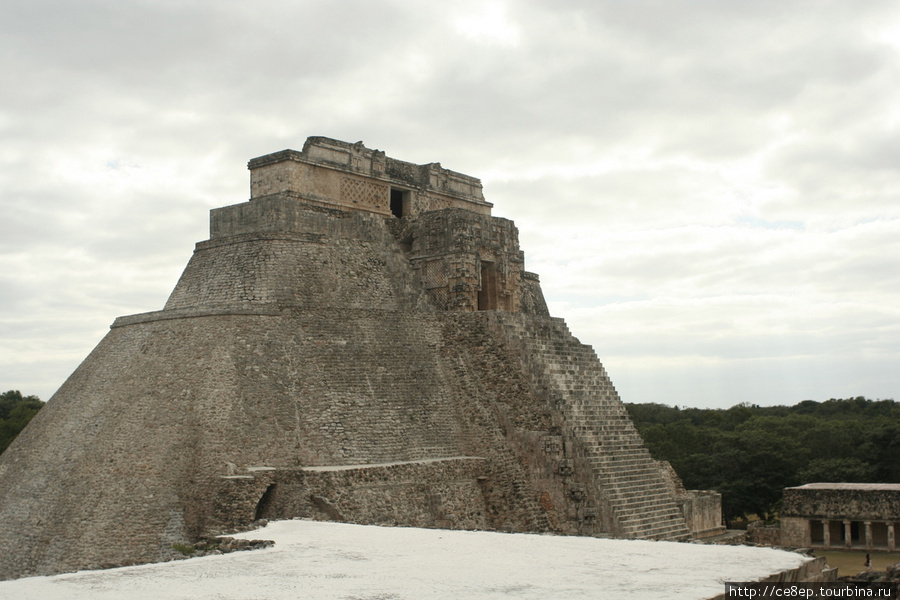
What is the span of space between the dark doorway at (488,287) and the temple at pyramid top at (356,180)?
2596 millimetres

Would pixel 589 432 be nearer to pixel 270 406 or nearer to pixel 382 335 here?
pixel 382 335

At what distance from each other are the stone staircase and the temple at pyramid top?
4678 millimetres

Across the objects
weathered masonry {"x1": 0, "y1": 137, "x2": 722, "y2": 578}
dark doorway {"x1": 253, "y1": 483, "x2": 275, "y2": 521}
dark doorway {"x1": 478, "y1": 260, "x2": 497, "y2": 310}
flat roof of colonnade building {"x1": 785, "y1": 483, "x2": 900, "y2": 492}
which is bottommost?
flat roof of colonnade building {"x1": 785, "y1": 483, "x2": 900, "y2": 492}

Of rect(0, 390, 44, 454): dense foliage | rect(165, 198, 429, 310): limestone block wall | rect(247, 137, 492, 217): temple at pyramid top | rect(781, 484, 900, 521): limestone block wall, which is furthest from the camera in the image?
rect(0, 390, 44, 454): dense foliage

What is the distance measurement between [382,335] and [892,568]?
9.63 m

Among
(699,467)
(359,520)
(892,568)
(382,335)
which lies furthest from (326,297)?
(699,467)

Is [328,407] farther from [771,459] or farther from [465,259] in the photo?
[771,459]

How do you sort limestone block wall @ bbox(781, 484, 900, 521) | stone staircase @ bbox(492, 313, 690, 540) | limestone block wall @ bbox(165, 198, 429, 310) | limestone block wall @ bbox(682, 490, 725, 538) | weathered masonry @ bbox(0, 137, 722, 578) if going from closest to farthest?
1. weathered masonry @ bbox(0, 137, 722, 578)
2. stone staircase @ bbox(492, 313, 690, 540)
3. limestone block wall @ bbox(165, 198, 429, 310)
4. limestone block wall @ bbox(682, 490, 725, 538)
5. limestone block wall @ bbox(781, 484, 900, 521)

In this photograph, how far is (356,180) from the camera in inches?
803

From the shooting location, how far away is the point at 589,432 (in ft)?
53.5

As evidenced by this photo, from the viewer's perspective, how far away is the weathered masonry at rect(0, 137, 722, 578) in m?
13.7

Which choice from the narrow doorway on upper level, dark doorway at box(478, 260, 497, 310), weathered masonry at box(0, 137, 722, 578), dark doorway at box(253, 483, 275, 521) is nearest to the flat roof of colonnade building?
weathered masonry at box(0, 137, 722, 578)

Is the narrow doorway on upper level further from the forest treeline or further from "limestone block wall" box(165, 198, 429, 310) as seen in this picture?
the forest treeline

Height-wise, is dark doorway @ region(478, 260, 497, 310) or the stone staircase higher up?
dark doorway @ region(478, 260, 497, 310)
